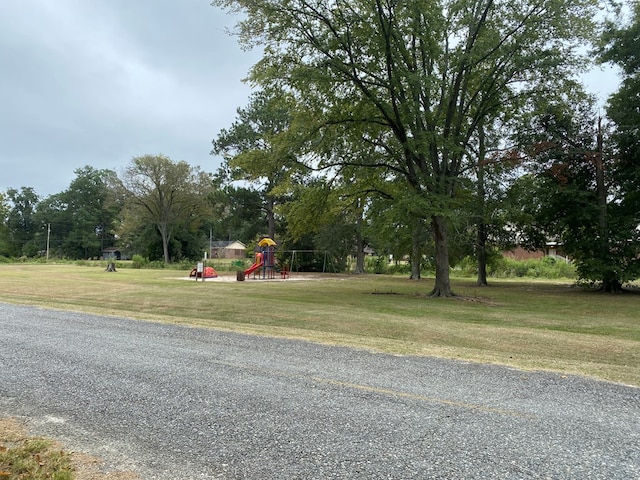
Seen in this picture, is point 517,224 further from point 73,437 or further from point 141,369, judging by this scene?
point 73,437

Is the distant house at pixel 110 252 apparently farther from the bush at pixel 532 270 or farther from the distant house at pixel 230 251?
the bush at pixel 532 270

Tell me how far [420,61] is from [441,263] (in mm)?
8350

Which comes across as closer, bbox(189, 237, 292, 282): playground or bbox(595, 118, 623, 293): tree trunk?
bbox(595, 118, 623, 293): tree trunk

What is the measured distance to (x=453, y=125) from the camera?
797 inches

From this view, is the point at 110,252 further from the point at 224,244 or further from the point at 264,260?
the point at 264,260

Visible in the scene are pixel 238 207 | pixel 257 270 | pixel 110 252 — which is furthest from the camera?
pixel 110 252

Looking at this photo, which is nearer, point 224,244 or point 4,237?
point 4,237

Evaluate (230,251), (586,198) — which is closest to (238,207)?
(586,198)

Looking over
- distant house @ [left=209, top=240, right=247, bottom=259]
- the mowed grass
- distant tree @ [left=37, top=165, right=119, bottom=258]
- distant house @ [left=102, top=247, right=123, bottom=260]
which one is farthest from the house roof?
the mowed grass

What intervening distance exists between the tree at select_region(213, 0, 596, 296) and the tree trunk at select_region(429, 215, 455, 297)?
0.15ft

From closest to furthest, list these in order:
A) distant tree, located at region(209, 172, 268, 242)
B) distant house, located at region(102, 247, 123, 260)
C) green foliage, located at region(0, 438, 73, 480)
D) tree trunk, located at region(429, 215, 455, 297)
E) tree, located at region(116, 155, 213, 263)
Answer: green foliage, located at region(0, 438, 73, 480)
tree trunk, located at region(429, 215, 455, 297)
distant tree, located at region(209, 172, 268, 242)
tree, located at region(116, 155, 213, 263)
distant house, located at region(102, 247, 123, 260)

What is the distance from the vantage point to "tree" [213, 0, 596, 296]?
16672 mm

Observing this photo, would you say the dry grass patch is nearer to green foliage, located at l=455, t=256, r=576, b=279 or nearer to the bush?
green foliage, located at l=455, t=256, r=576, b=279

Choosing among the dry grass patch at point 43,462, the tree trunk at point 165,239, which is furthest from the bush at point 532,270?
the tree trunk at point 165,239
